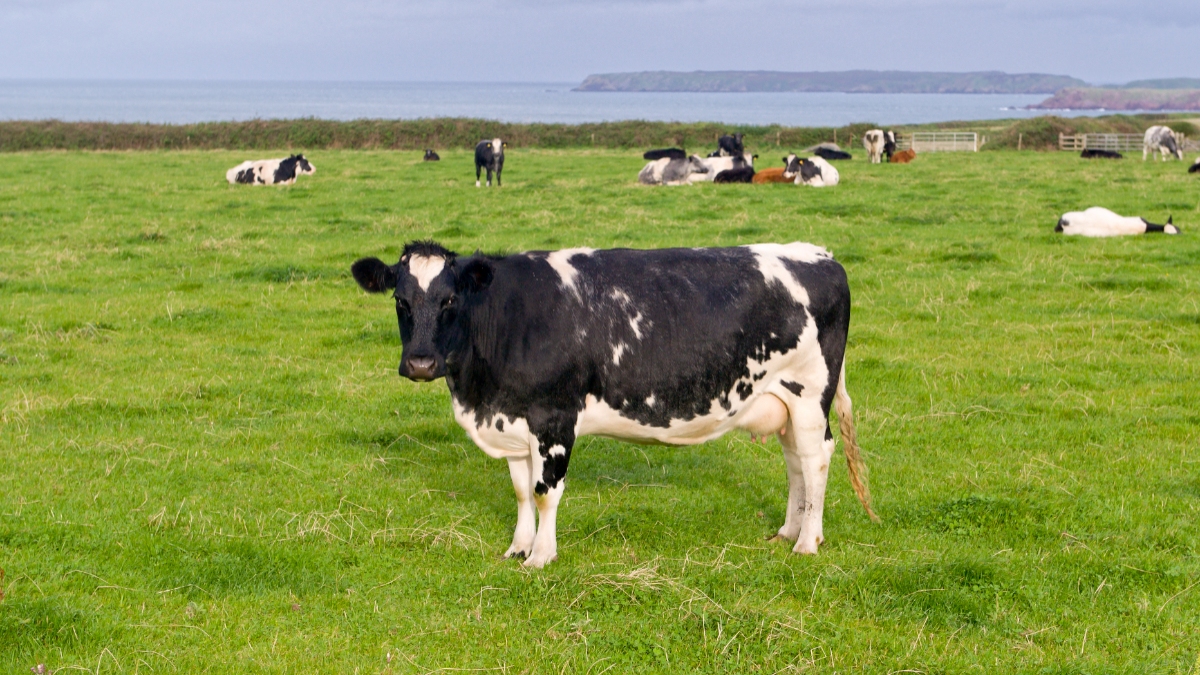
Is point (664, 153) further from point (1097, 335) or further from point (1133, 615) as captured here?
point (1133, 615)

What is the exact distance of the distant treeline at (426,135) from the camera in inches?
2154

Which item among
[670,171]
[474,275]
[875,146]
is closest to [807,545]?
[474,275]

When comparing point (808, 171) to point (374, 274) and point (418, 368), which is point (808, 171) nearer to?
point (374, 274)

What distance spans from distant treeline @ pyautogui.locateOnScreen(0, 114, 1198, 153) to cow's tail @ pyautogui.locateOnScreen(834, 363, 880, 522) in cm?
4718

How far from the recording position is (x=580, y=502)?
7430 millimetres

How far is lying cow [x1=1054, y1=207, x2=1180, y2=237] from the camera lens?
19.1m

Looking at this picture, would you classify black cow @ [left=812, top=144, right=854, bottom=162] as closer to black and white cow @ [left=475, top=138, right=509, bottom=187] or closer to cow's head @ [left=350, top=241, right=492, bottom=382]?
black and white cow @ [left=475, top=138, right=509, bottom=187]

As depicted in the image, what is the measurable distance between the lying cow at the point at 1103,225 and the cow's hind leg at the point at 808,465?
46.5ft

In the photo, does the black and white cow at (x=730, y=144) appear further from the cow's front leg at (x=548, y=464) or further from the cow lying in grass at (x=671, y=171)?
the cow's front leg at (x=548, y=464)

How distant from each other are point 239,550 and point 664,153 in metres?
38.8

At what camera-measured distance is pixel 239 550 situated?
251 inches

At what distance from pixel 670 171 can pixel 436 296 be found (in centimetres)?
2805

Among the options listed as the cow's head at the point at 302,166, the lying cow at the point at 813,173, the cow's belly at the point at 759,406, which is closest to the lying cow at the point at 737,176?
the lying cow at the point at 813,173

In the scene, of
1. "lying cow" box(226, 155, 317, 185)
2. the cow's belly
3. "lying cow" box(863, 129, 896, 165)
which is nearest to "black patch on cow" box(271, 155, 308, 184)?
"lying cow" box(226, 155, 317, 185)
